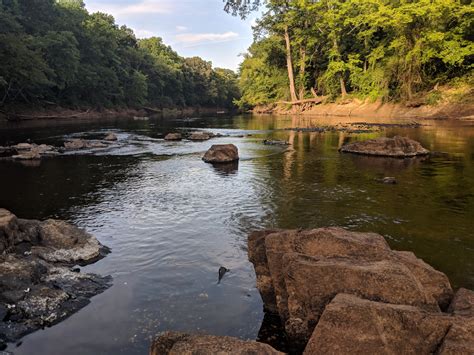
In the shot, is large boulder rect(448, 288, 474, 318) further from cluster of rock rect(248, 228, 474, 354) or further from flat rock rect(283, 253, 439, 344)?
flat rock rect(283, 253, 439, 344)

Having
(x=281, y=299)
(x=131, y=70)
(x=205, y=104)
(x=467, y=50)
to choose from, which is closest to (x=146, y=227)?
(x=281, y=299)

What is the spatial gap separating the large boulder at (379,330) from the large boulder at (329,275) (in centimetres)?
57

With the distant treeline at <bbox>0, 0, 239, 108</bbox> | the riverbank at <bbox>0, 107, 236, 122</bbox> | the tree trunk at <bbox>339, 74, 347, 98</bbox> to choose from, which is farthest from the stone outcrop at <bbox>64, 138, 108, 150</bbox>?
the tree trunk at <bbox>339, 74, 347, 98</bbox>

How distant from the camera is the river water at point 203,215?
21.9 ft

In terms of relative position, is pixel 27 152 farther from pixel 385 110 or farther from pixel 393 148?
pixel 385 110

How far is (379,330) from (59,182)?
15866 mm

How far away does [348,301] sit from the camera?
489cm

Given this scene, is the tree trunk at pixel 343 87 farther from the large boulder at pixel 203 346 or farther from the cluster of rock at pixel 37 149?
the large boulder at pixel 203 346

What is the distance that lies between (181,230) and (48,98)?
63358 millimetres

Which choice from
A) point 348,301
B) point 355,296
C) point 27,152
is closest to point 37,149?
point 27,152

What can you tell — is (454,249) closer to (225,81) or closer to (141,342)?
(141,342)

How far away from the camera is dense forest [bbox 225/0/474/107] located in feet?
166

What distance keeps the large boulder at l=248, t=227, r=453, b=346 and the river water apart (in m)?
0.77

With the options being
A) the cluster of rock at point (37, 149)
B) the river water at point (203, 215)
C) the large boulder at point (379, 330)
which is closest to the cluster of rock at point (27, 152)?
the cluster of rock at point (37, 149)
